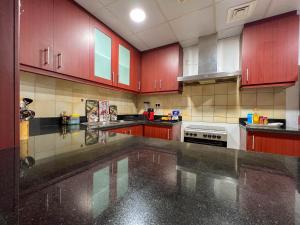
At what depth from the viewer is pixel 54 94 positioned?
1.56 metres

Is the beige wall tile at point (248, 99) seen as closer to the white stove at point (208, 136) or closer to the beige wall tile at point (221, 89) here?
the beige wall tile at point (221, 89)

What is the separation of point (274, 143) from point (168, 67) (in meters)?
1.69

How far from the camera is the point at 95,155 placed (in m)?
0.53

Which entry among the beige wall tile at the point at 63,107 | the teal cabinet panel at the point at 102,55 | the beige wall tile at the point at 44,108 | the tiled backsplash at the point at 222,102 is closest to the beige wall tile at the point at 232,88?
the tiled backsplash at the point at 222,102

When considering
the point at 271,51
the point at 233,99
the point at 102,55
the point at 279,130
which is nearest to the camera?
the point at 279,130

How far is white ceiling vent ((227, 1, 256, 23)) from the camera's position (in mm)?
1447

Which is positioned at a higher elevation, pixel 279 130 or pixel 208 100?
pixel 208 100

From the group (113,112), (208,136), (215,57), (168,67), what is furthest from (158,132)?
(215,57)

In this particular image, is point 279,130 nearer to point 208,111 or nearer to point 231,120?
point 231,120

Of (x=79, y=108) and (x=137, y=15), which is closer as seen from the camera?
(x=137, y=15)

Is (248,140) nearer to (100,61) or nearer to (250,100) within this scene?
(250,100)

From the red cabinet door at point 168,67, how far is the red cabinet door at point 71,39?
121 centimetres

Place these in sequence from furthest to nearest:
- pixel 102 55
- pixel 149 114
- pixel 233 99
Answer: pixel 149 114, pixel 233 99, pixel 102 55

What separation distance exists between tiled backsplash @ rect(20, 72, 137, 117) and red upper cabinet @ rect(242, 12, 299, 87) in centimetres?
205
